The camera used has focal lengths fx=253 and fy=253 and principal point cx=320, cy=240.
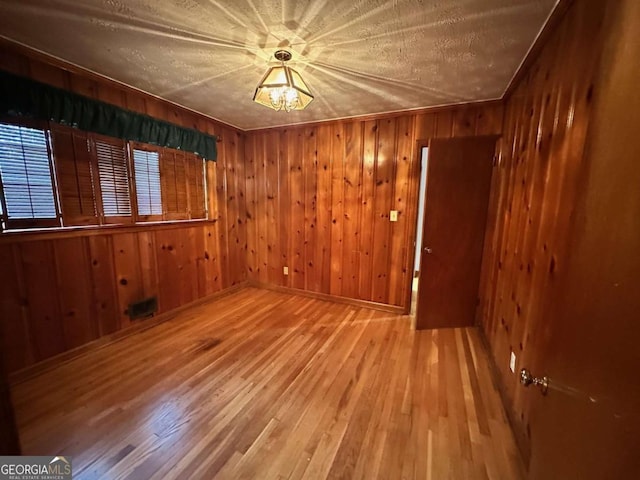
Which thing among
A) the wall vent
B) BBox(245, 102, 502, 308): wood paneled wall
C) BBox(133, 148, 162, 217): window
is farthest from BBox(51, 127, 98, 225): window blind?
BBox(245, 102, 502, 308): wood paneled wall

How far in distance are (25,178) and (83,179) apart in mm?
341

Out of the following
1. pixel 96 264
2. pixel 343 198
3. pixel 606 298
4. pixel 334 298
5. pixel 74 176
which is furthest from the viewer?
pixel 334 298

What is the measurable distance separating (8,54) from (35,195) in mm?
958

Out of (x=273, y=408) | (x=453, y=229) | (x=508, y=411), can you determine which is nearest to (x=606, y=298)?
(x=508, y=411)

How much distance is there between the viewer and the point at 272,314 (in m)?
3.13

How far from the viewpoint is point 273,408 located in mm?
1716

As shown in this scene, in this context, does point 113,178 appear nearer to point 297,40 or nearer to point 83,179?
point 83,179

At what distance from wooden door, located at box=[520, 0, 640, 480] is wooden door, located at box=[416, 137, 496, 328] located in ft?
6.65

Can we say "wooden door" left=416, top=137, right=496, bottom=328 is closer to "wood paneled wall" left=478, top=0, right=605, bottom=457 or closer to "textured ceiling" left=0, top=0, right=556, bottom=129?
"wood paneled wall" left=478, top=0, right=605, bottom=457

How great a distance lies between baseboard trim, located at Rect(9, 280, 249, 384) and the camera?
193cm

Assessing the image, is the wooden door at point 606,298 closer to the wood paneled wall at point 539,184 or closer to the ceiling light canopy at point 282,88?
the wood paneled wall at point 539,184

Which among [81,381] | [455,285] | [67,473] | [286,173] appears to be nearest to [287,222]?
[286,173]

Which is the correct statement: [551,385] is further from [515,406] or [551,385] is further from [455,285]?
[455,285]

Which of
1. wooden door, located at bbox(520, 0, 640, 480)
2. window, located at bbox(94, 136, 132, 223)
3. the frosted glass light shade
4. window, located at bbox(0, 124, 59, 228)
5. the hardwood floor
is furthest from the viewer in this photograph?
window, located at bbox(94, 136, 132, 223)
